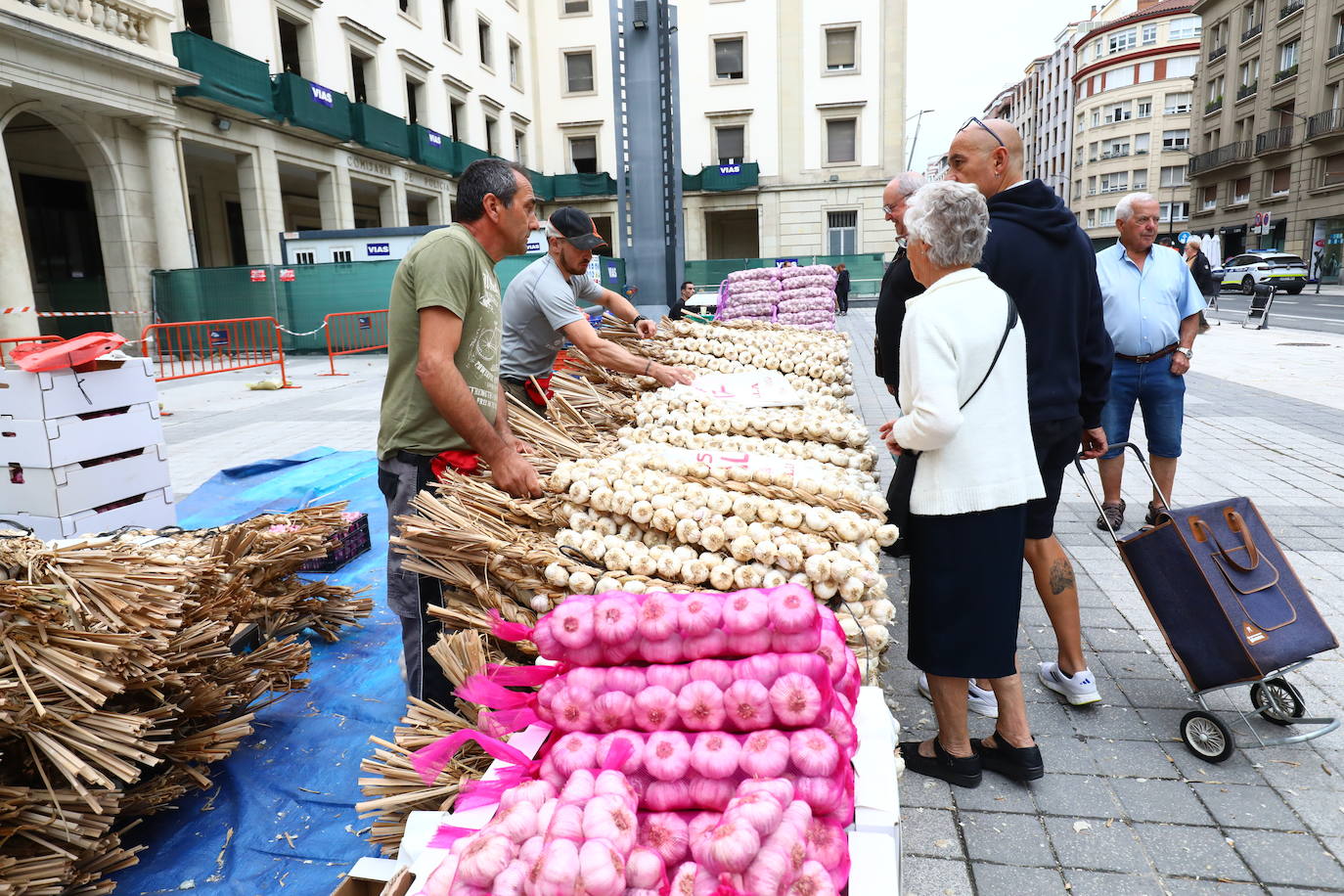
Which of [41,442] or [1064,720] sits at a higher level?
[41,442]

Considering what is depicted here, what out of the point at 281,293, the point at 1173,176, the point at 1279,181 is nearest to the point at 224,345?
the point at 281,293

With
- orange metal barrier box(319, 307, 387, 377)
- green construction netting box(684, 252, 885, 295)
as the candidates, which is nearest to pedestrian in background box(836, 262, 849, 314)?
green construction netting box(684, 252, 885, 295)

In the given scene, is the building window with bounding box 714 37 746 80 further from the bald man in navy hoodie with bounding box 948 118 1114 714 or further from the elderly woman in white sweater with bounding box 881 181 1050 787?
the elderly woman in white sweater with bounding box 881 181 1050 787

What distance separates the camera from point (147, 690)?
7.93ft

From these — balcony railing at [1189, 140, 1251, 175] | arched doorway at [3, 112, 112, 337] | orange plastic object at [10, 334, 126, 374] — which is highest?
balcony railing at [1189, 140, 1251, 175]

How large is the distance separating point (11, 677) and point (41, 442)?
117 inches

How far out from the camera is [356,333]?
61.8 ft

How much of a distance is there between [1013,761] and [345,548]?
12.4 feet

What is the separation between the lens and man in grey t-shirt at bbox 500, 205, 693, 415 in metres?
4.06

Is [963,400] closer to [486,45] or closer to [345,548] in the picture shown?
[345,548]

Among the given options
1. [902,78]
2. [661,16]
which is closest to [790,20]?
[902,78]

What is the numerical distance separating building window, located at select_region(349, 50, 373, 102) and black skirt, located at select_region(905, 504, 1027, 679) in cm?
2699

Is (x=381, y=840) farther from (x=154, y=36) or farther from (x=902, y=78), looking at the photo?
(x=902, y=78)

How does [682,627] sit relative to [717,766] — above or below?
above
